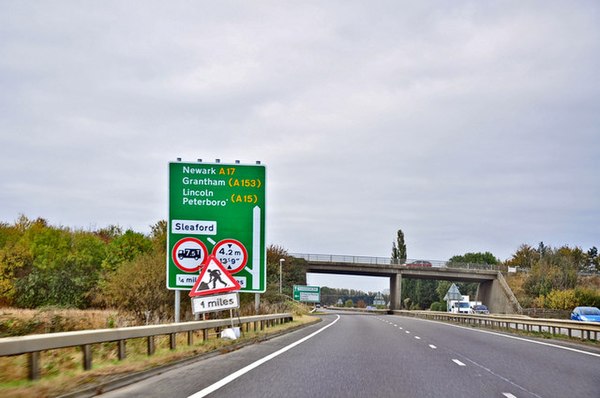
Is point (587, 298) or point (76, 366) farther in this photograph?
point (587, 298)

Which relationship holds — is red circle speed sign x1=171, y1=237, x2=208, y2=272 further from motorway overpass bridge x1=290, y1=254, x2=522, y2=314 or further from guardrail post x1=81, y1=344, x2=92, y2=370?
motorway overpass bridge x1=290, y1=254, x2=522, y2=314

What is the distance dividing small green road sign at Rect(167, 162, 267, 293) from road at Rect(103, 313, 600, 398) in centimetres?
548

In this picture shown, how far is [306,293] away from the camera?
313ft

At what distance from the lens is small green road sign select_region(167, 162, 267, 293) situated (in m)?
24.2

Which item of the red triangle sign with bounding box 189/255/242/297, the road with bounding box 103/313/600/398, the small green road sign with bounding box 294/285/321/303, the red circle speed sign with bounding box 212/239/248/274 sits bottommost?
the small green road sign with bounding box 294/285/321/303

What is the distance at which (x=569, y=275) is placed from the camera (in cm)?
8906

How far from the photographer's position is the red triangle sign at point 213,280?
67.2 feet

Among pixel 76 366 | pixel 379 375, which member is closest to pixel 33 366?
pixel 76 366

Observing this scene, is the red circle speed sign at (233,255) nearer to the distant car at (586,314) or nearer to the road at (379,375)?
the road at (379,375)

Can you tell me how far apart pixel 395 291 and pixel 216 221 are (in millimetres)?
81321

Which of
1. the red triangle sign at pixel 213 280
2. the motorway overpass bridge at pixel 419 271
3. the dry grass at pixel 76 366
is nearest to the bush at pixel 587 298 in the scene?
the motorway overpass bridge at pixel 419 271

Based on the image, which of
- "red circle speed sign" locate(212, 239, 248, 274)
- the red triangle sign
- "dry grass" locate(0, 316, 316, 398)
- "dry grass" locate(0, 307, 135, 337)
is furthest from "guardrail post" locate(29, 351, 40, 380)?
"red circle speed sign" locate(212, 239, 248, 274)

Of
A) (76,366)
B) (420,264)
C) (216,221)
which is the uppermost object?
(216,221)

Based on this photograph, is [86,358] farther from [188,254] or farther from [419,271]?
[419,271]
